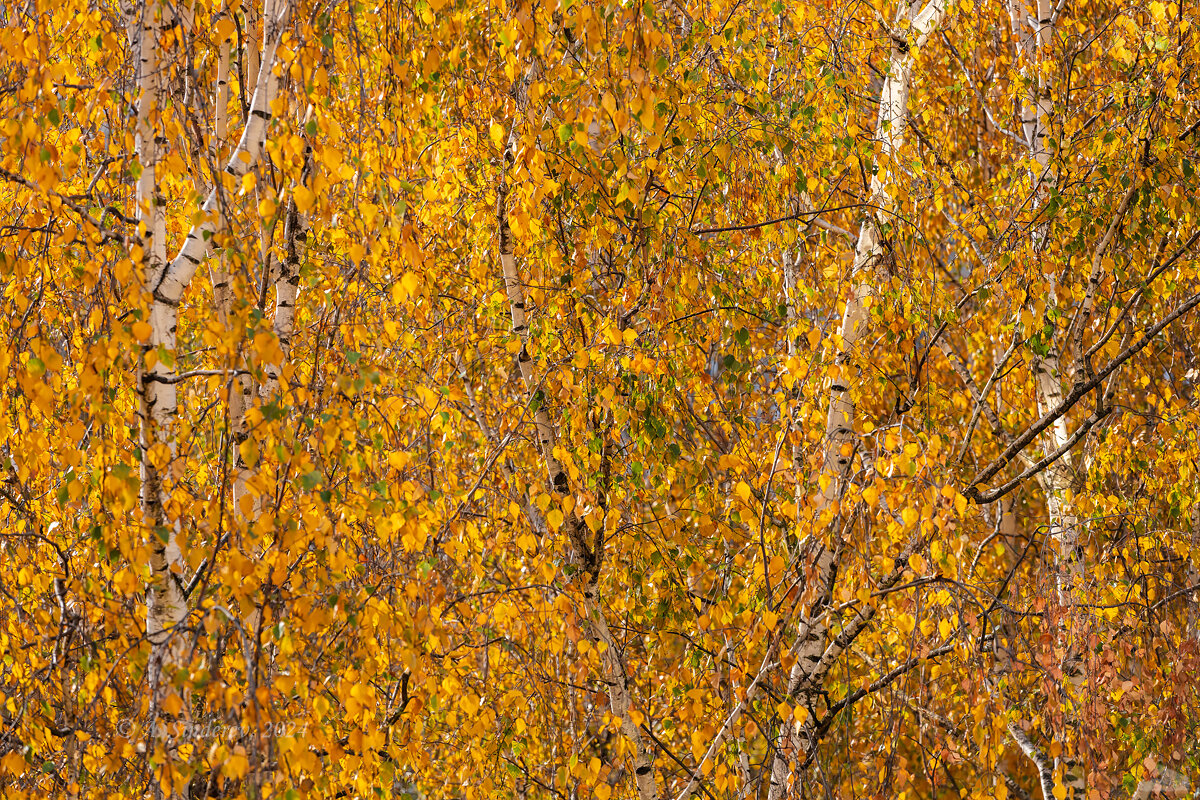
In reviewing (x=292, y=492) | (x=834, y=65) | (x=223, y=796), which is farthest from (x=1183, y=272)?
(x=223, y=796)

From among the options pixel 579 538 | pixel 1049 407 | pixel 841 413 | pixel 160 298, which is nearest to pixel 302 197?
pixel 160 298

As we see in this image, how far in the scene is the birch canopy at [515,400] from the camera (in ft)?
10.0

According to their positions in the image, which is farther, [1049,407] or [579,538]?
[1049,407]

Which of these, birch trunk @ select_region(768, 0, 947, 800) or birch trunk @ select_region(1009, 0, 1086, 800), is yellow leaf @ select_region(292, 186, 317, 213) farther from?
birch trunk @ select_region(1009, 0, 1086, 800)

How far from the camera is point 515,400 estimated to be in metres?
3.99

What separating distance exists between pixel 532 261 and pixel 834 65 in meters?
1.59

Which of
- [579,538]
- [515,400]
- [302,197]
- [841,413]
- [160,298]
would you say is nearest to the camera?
[302,197]

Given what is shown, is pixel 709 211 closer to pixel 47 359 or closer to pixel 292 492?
pixel 292 492

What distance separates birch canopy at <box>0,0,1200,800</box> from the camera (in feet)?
10.0

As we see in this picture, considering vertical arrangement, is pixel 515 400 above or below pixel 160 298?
above

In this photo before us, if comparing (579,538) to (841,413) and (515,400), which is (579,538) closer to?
(515,400)

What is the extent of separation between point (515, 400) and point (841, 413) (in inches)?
55.2

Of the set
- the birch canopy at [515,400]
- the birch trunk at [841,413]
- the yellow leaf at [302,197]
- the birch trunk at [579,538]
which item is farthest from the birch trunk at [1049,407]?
the yellow leaf at [302,197]

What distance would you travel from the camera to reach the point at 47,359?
296 centimetres
